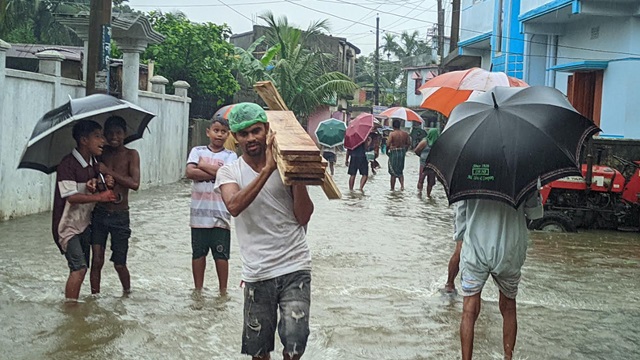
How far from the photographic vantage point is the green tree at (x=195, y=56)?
22.9m

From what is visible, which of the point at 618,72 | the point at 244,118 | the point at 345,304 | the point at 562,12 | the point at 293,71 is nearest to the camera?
the point at 244,118

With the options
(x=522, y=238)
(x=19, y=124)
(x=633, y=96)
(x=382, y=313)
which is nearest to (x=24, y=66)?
(x=19, y=124)

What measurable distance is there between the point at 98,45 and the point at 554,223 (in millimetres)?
7545

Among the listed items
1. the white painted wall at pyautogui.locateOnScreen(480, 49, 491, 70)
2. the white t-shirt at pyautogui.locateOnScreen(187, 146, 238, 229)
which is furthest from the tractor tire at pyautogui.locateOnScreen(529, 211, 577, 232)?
the white painted wall at pyautogui.locateOnScreen(480, 49, 491, 70)

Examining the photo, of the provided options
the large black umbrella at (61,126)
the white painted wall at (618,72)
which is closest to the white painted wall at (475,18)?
the white painted wall at (618,72)

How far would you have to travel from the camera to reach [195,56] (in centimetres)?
2339

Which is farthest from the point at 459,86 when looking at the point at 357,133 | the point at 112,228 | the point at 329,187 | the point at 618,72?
the point at 357,133

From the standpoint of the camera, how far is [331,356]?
18.7 feet

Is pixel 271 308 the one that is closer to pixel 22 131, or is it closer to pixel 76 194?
pixel 76 194

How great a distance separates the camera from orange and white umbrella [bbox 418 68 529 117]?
310 inches

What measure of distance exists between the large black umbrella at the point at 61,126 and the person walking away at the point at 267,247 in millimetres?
2306

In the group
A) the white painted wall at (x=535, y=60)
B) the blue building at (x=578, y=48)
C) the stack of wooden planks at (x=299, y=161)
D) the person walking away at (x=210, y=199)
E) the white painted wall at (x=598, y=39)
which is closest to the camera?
the stack of wooden planks at (x=299, y=161)

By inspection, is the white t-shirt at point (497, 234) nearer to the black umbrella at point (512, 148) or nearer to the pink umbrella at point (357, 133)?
the black umbrella at point (512, 148)

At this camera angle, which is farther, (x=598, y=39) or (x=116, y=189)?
(x=598, y=39)
